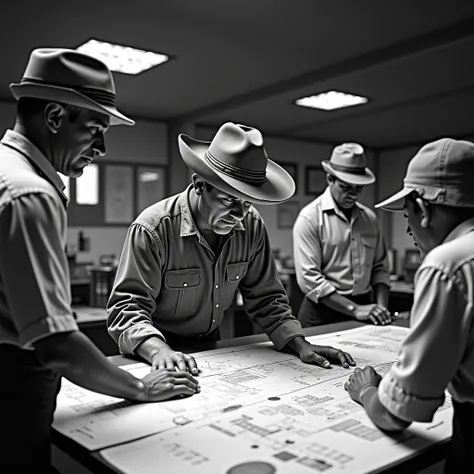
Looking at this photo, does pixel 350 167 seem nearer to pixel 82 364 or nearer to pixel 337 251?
pixel 337 251

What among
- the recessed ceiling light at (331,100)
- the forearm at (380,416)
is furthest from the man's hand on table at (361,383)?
the recessed ceiling light at (331,100)

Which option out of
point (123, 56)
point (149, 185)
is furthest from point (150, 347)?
point (149, 185)

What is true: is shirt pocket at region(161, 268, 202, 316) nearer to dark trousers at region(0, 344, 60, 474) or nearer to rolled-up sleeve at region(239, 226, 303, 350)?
rolled-up sleeve at region(239, 226, 303, 350)

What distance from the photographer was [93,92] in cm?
131

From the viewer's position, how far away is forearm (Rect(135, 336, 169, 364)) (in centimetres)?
181

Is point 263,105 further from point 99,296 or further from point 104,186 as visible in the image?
point 99,296

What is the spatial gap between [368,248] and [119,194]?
171 inches

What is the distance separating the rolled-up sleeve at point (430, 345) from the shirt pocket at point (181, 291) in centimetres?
104

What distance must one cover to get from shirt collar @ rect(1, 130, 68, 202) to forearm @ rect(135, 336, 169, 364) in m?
0.72

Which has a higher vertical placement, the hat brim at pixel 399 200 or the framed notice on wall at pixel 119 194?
the framed notice on wall at pixel 119 194

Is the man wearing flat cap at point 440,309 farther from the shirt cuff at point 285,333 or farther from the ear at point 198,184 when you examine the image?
the ear at point 198,184

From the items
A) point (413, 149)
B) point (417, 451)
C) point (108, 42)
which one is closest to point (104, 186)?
point (108, 42)

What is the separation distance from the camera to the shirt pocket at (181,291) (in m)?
2.07

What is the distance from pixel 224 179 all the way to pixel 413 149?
7.25m
